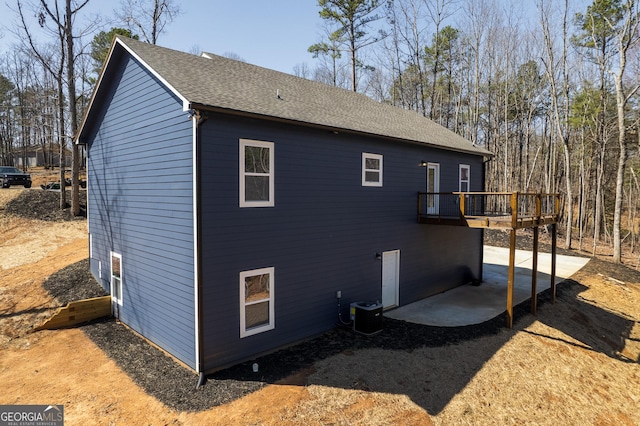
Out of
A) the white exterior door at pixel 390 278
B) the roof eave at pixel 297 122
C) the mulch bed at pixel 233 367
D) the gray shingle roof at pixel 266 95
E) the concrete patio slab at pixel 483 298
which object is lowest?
the concrete patio slab at pixel 483 298

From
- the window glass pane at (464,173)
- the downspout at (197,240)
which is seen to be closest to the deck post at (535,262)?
the window glass pane at (464,173)

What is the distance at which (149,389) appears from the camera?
6.37 meters

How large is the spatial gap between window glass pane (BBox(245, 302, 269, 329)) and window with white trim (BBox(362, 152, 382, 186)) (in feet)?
14.1

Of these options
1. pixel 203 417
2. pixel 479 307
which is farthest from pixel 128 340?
pixel 479 307

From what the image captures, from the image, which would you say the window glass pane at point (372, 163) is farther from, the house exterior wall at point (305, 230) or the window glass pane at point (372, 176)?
the house exterior wall at point (305, 230)

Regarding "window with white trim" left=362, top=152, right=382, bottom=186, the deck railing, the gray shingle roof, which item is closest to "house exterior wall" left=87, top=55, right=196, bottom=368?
the gray shingle roof

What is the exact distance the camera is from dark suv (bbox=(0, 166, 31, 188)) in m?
22.9

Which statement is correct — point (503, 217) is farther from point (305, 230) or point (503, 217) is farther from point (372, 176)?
point (305, 230)

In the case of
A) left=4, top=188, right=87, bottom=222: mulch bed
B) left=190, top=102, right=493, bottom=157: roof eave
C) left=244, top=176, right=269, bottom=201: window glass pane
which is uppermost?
left=190, top=102, right=493, bottom=157: roof eave

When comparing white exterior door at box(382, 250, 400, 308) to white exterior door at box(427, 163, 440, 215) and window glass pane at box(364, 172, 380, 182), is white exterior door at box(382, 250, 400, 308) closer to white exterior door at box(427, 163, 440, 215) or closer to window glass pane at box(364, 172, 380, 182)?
window glass pane at box(364, 172, 380, 182)

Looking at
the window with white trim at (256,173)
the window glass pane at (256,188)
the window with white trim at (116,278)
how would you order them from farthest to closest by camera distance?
the window with white trim at (116,278)
the window glass pane at (256,188)
the window with white trim at (256,173)

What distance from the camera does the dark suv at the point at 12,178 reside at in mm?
22934

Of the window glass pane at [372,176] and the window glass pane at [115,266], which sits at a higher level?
the window glass pane at [372,176]

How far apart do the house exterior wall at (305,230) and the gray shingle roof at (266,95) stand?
0.35 metres
